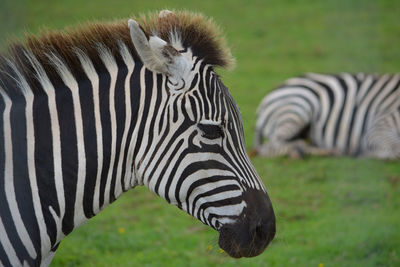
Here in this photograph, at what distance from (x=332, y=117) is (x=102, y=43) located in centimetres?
804

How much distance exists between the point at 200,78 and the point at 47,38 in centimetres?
94

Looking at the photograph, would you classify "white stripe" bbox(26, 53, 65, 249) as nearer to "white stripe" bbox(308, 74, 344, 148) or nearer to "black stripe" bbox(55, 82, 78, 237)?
"black stripe" bbox(55, 82, 78, 237)

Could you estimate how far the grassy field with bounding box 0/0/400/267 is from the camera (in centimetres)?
558

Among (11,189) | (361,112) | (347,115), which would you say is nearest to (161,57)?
(11,189)

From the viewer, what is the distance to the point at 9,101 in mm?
2932

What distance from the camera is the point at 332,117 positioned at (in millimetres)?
10453

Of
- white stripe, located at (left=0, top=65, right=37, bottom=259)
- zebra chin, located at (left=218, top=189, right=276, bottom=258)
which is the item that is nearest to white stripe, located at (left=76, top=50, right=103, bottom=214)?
white stripe, located at (left=0, top=65, right=37, bottom=259)

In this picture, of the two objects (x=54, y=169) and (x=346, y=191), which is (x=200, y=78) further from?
(x=346, y=191)

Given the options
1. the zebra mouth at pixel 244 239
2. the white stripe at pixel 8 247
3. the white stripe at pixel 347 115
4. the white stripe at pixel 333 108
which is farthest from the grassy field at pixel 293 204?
the white stripe at pixel 8 247

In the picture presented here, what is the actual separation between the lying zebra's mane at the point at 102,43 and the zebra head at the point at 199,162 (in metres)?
0.21

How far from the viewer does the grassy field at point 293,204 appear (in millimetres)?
5578

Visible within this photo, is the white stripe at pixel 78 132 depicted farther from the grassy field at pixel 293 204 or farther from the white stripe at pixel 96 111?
the grassy field at pixel 293 204

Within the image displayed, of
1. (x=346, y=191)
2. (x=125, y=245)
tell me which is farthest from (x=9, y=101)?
(x=346, y=191)

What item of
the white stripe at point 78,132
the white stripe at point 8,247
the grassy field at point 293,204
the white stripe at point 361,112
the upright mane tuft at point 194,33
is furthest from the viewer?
the white stripe at point 361,112
